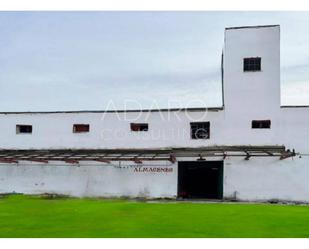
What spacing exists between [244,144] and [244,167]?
3.54ft

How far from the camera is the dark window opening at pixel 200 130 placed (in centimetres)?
2361

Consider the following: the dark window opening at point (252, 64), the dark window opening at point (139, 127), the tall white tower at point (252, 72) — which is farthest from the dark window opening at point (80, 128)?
the dark window opening at point (252, 64)

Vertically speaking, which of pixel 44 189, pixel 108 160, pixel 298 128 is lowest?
pixel 44 189

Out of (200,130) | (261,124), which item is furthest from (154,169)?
(261,124)

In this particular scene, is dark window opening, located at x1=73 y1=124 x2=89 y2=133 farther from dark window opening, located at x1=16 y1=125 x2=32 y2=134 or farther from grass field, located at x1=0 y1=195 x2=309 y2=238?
grass field, located at x1=0 y1=195 x2=309 y2=238

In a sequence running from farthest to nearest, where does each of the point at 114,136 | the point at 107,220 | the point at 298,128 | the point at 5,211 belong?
the point at 114,136 → the point at 298,128 → the point at 5,211 → the point at 107,220

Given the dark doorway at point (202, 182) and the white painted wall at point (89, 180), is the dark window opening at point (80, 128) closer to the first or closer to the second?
the white painted wall at point (89, 180)

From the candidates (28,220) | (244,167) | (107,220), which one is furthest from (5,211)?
(244,167)

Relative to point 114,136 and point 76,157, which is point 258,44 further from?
point 76,157

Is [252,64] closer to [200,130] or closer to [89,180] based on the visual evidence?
[200,130]

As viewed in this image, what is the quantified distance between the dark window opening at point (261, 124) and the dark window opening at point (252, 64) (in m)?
2.47

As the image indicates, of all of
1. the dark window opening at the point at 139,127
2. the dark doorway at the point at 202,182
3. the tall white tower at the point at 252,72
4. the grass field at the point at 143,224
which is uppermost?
the tall white tower at the point at 252,72

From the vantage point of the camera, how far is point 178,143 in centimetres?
2364

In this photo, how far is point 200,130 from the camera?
23688 mm
